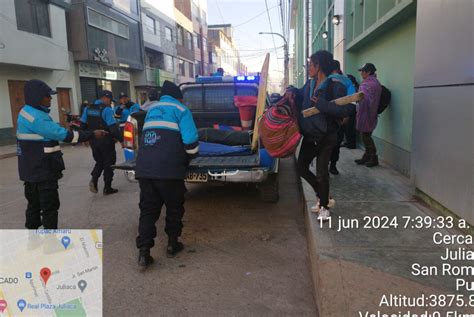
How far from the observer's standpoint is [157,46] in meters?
30.5

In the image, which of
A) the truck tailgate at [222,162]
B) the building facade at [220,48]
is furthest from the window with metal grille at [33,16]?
the building facade at [220,48]

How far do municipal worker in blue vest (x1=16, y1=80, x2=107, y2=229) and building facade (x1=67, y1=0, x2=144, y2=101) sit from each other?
1683 cm

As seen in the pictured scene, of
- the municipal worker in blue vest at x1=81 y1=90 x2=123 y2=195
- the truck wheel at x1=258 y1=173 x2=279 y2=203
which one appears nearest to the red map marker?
the truck wheel at x1=258 y1=173 x2=279 y2=203

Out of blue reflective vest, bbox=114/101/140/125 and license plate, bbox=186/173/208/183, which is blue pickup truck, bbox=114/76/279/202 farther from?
blue reflective vest, bbox=114/101/140/125

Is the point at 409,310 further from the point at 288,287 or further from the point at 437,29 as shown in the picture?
the point at 437,29

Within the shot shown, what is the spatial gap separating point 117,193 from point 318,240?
4.39 m

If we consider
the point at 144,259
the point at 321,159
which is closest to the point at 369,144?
the point at 321,159

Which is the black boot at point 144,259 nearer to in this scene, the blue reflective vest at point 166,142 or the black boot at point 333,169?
the blue reflective vest at point 166,142

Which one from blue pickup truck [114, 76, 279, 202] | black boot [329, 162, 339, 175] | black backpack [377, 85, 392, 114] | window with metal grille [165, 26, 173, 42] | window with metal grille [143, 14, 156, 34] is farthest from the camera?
window with metal grille [165, 26, 173, 42]

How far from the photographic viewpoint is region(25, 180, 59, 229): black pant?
3826 millimetres

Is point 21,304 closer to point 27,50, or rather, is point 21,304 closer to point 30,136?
point 30,136

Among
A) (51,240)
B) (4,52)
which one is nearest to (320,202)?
(51,240)

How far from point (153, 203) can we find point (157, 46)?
29046mm

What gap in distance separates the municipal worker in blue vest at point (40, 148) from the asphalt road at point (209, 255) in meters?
0.86
